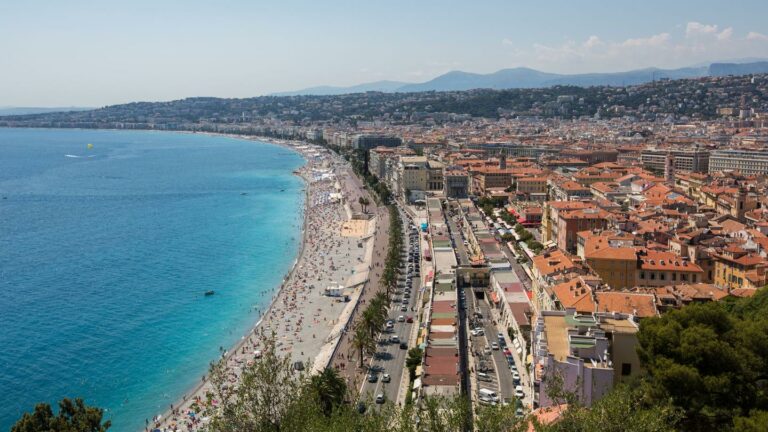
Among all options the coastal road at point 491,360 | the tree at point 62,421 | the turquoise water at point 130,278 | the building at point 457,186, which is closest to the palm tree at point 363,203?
the turquoise water at point 130,278

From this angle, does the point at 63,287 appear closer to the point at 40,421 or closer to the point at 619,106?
the point at 40,421

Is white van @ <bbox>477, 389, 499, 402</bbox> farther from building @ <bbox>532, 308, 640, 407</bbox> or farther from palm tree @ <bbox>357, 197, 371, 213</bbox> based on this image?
palm tree @ <bbox>357, 197, 371, 213</bbox>

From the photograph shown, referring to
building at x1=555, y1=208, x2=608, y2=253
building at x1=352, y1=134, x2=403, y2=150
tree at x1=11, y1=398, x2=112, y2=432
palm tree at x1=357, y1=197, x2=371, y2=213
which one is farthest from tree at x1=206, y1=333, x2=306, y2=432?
building at x1=352, y1=134, x2=403, y2=150

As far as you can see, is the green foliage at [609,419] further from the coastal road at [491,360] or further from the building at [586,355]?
the coastal road at [491,360]

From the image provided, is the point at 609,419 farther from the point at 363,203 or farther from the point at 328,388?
the point at 363,203

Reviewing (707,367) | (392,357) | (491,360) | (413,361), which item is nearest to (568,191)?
(491,360)
